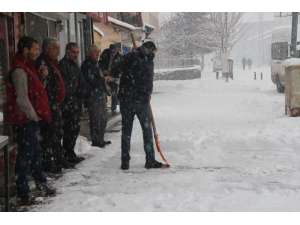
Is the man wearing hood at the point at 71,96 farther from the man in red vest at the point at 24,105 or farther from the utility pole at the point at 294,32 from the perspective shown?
the utility pole at the point at 294,32

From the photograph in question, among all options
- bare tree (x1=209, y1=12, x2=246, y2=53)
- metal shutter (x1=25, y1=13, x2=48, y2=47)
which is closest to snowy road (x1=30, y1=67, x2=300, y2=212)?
metal shutter (x1=25, y1=13, x2=48, y2=47)

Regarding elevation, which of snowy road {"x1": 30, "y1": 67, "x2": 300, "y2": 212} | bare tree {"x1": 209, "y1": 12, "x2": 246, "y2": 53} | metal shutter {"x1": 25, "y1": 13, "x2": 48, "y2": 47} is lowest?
snowy road {"x1": 30, "y1": 67, "x2": 300, "y2": 212}

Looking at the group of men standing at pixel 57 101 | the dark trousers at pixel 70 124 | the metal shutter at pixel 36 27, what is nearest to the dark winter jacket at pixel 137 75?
the group of men standing at pixel 57 101

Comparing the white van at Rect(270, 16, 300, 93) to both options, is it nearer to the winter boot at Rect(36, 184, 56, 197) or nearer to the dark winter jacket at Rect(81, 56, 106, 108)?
the dark winter jacket at Rect(81, 56, 106, 108)

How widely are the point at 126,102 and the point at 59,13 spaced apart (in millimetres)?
1972

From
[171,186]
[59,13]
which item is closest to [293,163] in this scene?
[171,186]

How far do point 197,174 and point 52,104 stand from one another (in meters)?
2.17

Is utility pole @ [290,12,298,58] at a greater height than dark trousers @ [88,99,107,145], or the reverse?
utility pole @ [290,12,298,58]

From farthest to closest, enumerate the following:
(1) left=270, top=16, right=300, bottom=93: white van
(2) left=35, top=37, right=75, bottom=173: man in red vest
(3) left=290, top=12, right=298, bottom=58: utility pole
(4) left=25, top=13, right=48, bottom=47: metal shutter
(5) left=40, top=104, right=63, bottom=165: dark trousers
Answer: (1) left=270, top=16, right=300, bottom=93: white van, (3) left=290, top=12, right=298, bottom=58: utility pole, (4) left=25, top=13, right=48, bottom=47: metal shutter, (5) left=40, top=104, right=63, bottom=165: dark trousers, (2) left=35, top=37, right=75, bottom=173: man in red vest

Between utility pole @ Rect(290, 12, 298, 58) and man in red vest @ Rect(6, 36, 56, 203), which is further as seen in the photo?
utility pole @ Rect(290, 12, 298, 58)

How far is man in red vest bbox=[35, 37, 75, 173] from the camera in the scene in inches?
212

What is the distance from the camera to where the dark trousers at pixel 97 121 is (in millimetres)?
7313

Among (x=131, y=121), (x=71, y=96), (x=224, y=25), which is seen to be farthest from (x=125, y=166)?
(x=224, y=25)

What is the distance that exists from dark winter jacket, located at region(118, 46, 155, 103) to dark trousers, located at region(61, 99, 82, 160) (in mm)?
853
